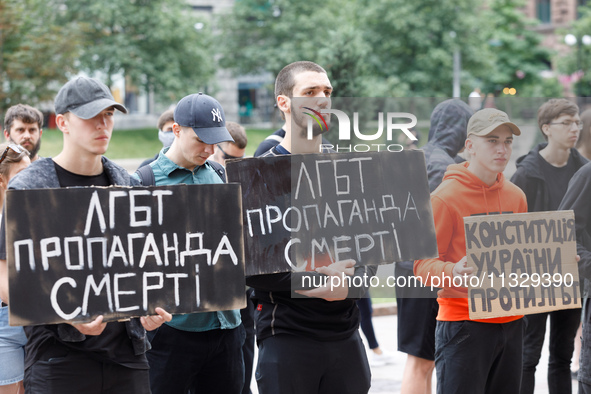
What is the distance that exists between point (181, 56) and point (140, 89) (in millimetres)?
3012

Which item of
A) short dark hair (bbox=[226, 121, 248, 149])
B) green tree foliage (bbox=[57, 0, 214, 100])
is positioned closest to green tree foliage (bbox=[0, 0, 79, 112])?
green tree foliage (bbox=[57, 0, 214, 100])

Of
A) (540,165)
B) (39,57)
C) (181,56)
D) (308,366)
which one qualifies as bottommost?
(308,366)

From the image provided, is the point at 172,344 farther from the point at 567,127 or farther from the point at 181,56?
the point at 181,56

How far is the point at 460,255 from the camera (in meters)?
3.93

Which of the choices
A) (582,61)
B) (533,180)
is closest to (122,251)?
(533,180)

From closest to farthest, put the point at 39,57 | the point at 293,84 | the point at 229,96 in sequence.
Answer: the point at 293,84 < the point at 39,57 < the point at 229,96

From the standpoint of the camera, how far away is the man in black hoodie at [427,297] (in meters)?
4.64

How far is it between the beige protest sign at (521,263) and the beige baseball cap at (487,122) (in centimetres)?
46

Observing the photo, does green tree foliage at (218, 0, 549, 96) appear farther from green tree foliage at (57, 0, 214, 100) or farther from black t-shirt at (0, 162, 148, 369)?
black t-shirt at (0, 162, 148, 369)

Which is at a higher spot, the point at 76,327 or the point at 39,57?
the point at 39,57

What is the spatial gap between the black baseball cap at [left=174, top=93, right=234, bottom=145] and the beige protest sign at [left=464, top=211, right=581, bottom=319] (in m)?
1.35

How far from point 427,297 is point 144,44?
31501 mm

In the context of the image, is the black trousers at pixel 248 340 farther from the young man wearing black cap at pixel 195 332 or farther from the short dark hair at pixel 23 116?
the short dark hair at pixel 23 116

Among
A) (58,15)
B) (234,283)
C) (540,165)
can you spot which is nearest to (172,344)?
(234,283)
